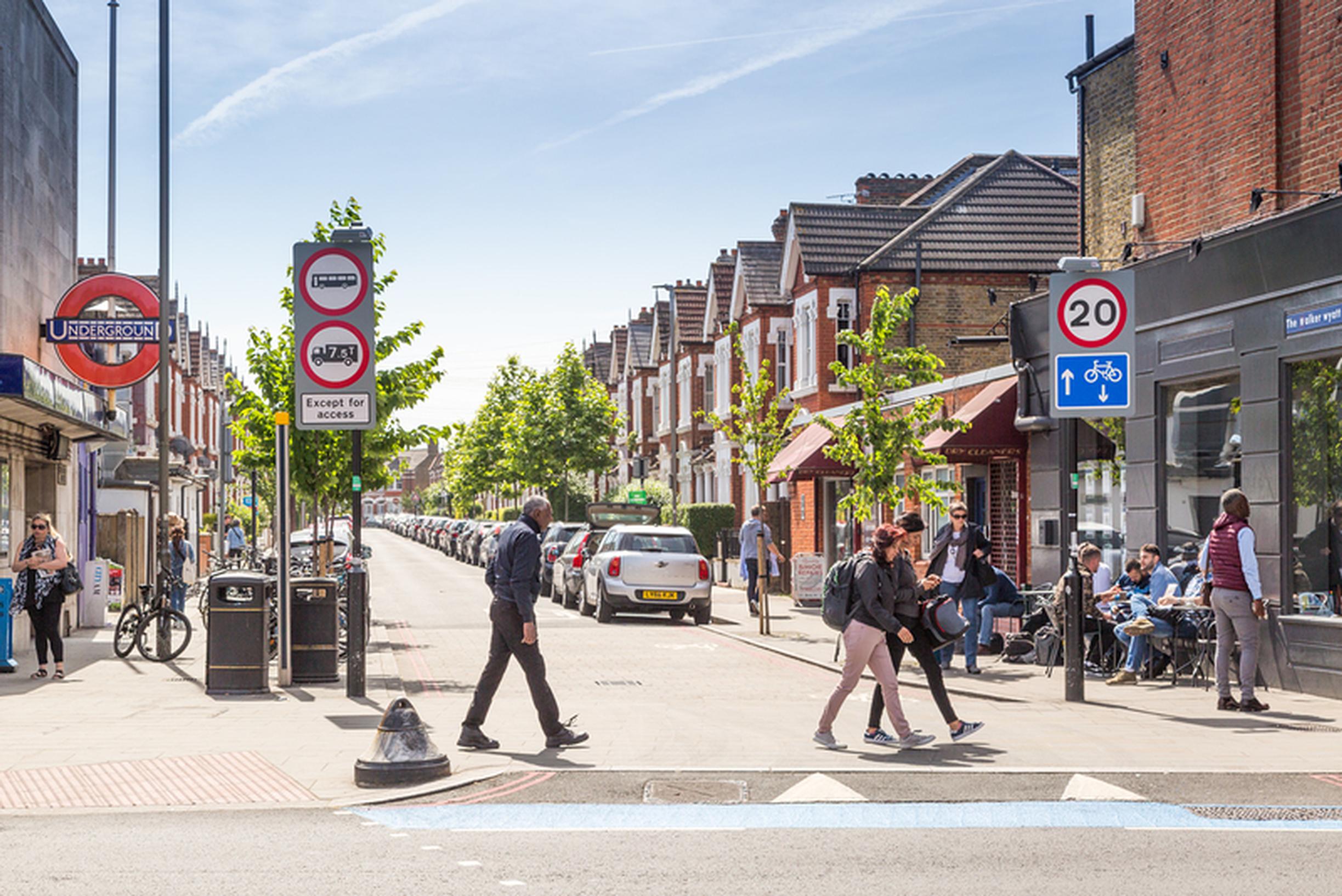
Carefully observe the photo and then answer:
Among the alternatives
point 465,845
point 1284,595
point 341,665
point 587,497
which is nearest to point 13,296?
point 341,665

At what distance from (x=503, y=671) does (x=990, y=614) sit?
813 centimetres

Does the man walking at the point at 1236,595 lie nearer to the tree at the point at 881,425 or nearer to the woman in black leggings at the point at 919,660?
the woman in black leggings at the point at 919,660

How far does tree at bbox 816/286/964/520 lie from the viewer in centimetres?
1925

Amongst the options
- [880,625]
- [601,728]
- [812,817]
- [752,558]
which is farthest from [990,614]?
[752,558]

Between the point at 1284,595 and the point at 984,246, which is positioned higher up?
the point at 984,246

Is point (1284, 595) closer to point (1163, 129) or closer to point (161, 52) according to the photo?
point (1163, 129)

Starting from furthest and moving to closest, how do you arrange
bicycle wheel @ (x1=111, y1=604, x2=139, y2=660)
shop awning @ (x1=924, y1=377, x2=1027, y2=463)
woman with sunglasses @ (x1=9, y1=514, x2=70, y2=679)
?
shop awning @ (x1=924, y1=377, x2=1027, y2=463)
bicycle wheel @ (x1=111, y1=604, x2=139, y2=660)
woman with sunglasses @ (x1=9, y1=514, x2=70, y2=679)

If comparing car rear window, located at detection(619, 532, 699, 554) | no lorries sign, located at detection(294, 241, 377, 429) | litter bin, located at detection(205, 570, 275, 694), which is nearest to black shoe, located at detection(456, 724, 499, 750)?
no lorries sign, located at detection(294, 241, 377, 429)

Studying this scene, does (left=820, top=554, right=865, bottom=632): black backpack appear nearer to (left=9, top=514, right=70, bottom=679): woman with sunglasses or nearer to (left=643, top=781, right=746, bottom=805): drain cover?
(left=643, top=781, right=746, bottom=805): drain cover

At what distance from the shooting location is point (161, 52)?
18.7 m

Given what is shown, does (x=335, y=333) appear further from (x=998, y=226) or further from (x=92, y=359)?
(x=998, y=226)

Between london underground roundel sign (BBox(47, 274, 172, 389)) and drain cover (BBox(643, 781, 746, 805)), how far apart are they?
41.4 feet

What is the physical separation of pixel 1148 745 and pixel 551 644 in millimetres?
11000

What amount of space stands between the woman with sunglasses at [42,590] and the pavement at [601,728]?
0.42 m
